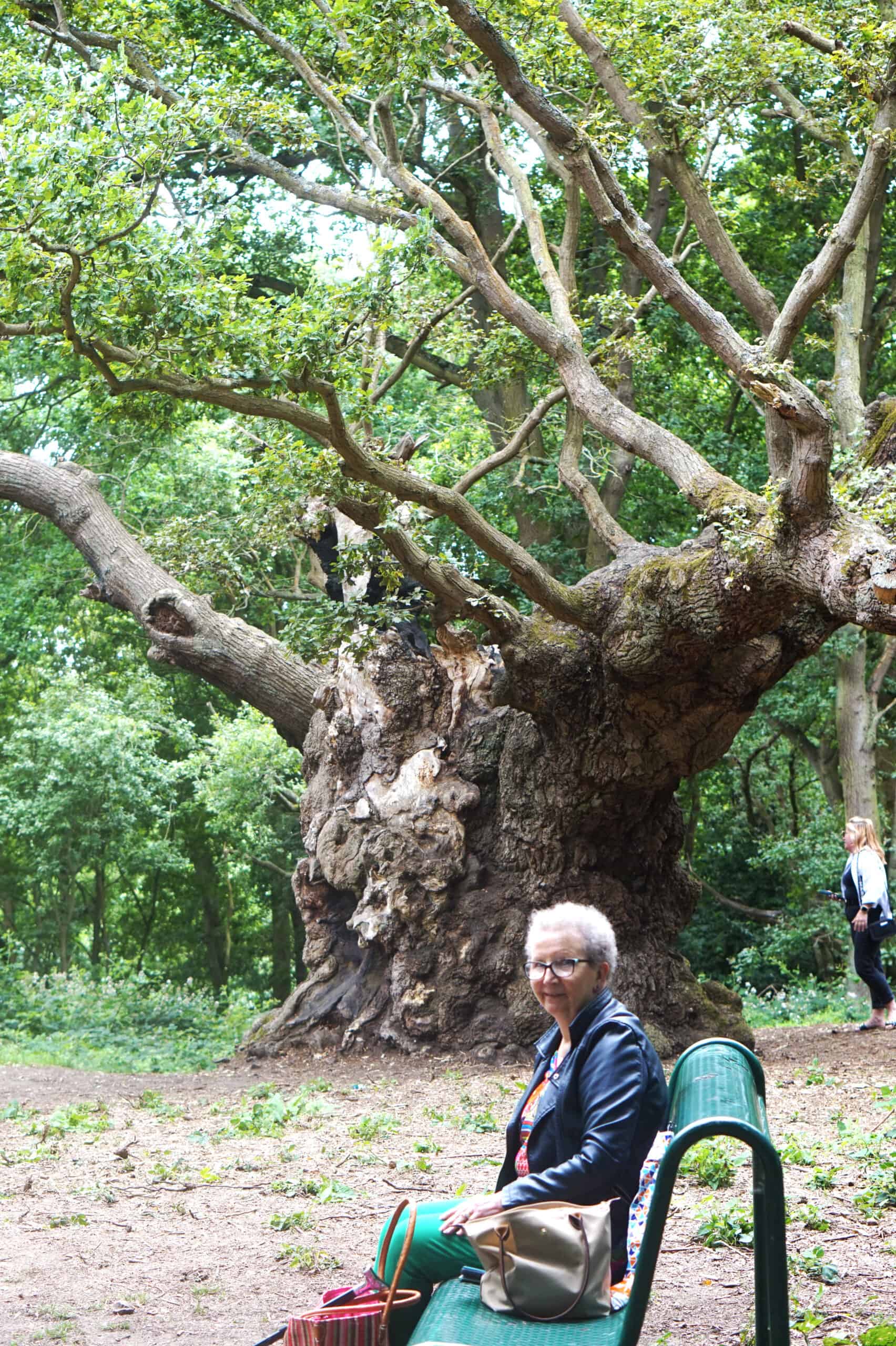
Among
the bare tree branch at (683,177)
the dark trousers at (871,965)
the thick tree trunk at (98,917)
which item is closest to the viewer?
the bare tree branch at (683,177)

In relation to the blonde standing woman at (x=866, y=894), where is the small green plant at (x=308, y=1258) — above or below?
below

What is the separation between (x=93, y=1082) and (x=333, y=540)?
5339 millimetres

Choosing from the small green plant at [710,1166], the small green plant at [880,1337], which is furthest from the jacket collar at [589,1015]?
the small green plant at [710,1166]

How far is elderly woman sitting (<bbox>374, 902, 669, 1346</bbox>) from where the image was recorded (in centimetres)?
Answer: 284

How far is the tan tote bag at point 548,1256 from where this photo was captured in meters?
2.71

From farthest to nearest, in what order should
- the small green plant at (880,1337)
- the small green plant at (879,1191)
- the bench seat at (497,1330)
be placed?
1. the small green plant at (879,1191)
2. the small green plant at (880,1337)
3. the bench seat at (497,1330)

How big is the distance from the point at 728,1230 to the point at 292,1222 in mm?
1849

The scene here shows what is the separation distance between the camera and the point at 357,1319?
9.59ft

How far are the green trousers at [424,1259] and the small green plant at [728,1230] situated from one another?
2118 millimetres

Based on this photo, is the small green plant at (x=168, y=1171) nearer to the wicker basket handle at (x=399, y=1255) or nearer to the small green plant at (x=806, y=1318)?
the small green plant at (x=806, y=1318)

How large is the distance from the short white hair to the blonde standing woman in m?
7.62

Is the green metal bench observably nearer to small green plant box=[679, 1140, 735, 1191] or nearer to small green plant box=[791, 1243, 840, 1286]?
small green plant box=[791, 1243, 840, 1286]

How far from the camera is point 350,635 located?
9430 millimetres

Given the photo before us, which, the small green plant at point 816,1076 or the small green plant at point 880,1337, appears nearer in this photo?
the small green plant at point 880,1337
